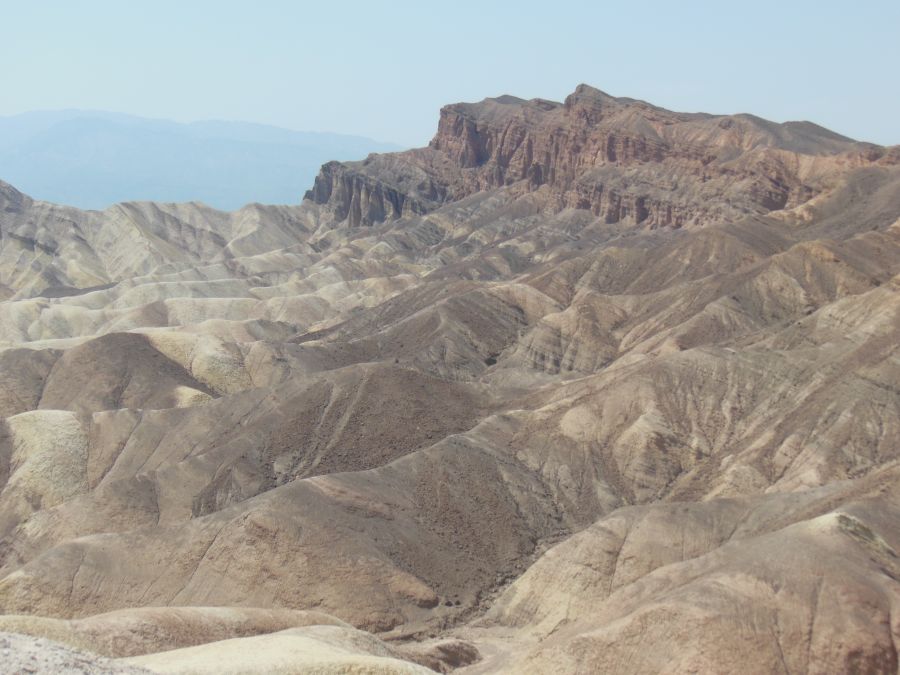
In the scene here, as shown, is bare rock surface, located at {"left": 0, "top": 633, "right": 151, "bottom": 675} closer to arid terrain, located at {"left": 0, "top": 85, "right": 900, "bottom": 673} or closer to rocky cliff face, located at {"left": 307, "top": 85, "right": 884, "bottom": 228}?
arid terrain, located at {"left": 0, "top": 85, "right": 900, "bottom": 673}

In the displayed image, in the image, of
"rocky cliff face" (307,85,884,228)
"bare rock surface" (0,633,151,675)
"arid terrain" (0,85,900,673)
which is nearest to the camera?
"bare rock surface" (0,633,151,675)

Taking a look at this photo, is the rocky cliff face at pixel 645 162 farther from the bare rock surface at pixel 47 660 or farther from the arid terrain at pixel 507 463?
the bare rock surface at pixel 47 660

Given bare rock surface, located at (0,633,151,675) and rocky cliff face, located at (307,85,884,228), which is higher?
rocky cliff face, located at (307,85,884,228)

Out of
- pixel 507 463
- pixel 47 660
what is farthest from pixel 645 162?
pixel 47 660

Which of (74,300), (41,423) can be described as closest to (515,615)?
(41,423)

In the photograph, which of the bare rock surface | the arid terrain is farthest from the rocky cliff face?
the bare rock surface

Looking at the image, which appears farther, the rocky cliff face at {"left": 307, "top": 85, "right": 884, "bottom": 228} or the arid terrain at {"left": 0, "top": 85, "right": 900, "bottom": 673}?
the rocky cliff face at {"left": 307, "top": 85, "right": 884, "bottom": 228}

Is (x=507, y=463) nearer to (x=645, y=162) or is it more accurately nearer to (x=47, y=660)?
(x=47, y=660)
